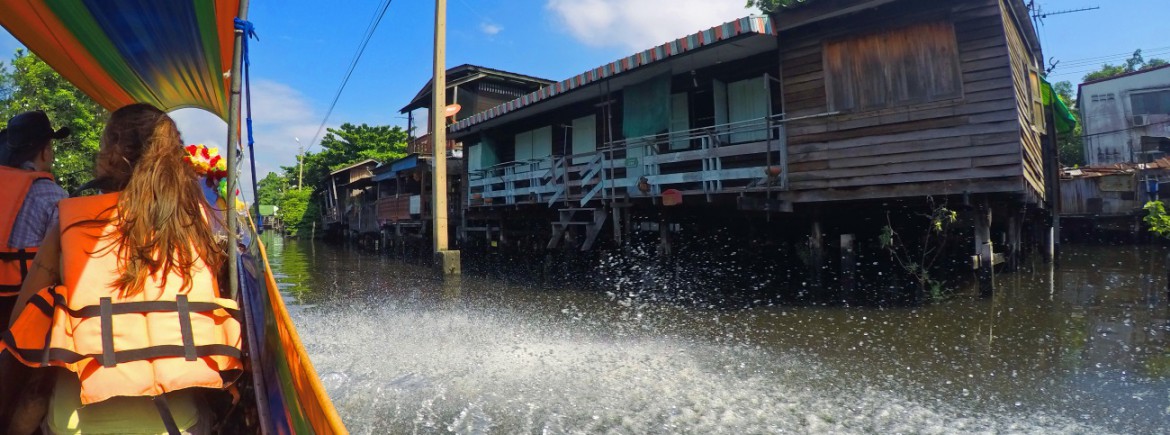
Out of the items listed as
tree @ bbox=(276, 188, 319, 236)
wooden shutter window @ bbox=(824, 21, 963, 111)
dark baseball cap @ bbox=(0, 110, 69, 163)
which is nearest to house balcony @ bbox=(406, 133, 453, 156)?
wooden shutter window @ bbox=(824, 21, 963, 111)

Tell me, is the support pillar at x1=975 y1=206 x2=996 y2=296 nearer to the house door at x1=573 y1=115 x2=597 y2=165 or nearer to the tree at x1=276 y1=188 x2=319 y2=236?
the house door at x1=573 y1=115 x2=597 y2=165

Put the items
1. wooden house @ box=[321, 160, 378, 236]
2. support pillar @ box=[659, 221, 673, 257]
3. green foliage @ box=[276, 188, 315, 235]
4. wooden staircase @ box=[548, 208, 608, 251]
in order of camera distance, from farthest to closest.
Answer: green foliage @ box=[276, 188, 315, 235] < wooden house @ box=[321, 160, 378, 236] < wooden staircase @ box=[548, 208, 608, 251] < support pillar @ box=[659, 221, 673, 257]

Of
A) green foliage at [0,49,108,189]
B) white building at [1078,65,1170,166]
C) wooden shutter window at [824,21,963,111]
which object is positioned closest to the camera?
wooden shutter window at [824,21,963,111]

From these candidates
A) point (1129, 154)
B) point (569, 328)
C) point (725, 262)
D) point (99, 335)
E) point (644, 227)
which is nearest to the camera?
point (99, 335)

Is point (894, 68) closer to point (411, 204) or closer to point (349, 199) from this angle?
point (411, 204)

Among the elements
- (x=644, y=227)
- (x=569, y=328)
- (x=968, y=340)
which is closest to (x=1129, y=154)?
(x=644, y=227)

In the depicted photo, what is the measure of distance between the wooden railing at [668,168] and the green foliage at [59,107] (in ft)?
38.4

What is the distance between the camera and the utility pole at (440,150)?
452 inches

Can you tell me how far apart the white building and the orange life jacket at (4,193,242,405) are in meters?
31.1

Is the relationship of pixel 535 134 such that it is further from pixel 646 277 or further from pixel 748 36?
pixel 748 36

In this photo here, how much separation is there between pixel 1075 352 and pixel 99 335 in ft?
23.9

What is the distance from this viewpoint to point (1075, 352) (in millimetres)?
5457

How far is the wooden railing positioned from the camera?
934cm

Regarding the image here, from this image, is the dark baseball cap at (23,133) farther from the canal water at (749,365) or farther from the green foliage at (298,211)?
the green foliage at (298,211)
